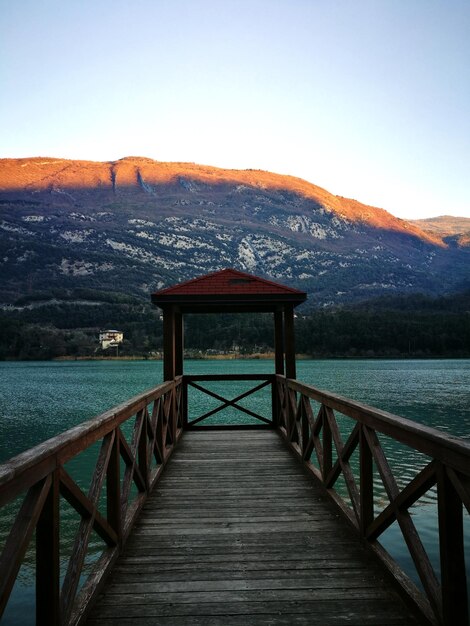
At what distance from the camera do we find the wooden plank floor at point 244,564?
2562 millimetres

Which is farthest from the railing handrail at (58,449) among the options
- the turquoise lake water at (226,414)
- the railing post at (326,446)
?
the turquoise lake water at (226,414)

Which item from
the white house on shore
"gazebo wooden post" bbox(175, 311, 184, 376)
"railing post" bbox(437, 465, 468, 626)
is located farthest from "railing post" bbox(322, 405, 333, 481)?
the white house on shore

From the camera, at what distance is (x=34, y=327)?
8669 centimetres

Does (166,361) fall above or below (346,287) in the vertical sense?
below

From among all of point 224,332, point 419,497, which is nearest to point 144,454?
point 419,497

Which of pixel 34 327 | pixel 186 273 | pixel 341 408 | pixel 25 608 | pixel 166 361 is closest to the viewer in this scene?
pixel 341 408

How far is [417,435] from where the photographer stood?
251 centimetres

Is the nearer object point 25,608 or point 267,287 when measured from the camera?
point 25,608

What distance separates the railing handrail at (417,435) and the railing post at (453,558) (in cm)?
16

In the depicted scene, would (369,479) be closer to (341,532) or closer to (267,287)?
(341,532)

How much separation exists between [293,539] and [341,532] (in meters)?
0.40

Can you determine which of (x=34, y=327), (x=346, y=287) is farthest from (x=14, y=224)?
(x=346, y=287)

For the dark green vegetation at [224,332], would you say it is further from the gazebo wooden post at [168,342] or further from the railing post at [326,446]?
the railing post at [326,446]

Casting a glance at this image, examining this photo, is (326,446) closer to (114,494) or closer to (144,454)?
(144,454)
